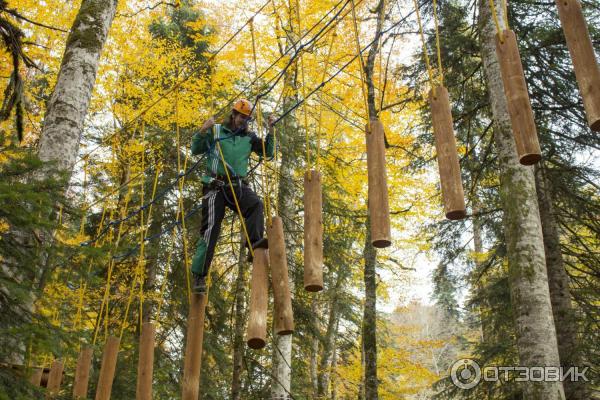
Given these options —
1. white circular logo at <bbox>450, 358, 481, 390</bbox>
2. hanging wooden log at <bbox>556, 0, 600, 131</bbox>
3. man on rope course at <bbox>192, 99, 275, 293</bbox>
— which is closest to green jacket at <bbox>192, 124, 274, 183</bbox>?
man on rope course at <bbox>192, 99, 275, 293</bbox>

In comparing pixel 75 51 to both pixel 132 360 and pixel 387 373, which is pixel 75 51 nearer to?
pixel 132 360

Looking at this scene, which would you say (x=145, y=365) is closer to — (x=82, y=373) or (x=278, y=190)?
(x=82, y=373)

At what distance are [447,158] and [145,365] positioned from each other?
2.41 m

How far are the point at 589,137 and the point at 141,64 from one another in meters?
8.37

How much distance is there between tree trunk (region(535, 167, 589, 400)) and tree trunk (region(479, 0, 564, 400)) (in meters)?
1.57

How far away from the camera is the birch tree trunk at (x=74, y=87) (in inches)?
163

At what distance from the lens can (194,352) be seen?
3209 millimetres

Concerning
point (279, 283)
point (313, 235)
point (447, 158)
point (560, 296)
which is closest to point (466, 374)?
point (560, 296)

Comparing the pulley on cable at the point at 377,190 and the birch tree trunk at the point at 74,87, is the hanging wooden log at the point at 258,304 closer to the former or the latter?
the pulley on cable at the point at 377,190

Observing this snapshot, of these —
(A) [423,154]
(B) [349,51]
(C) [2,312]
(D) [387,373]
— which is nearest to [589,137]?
(A) [423,154]

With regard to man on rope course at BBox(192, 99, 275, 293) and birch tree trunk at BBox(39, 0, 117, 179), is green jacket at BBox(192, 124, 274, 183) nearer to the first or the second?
→ man on rope course at BBox(192, 99, 275, 293)

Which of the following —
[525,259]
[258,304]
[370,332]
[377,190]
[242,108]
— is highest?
[242,108]

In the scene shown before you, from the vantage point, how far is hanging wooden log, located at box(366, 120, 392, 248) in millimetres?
2322

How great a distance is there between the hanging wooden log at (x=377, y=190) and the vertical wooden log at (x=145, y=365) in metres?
1.87
